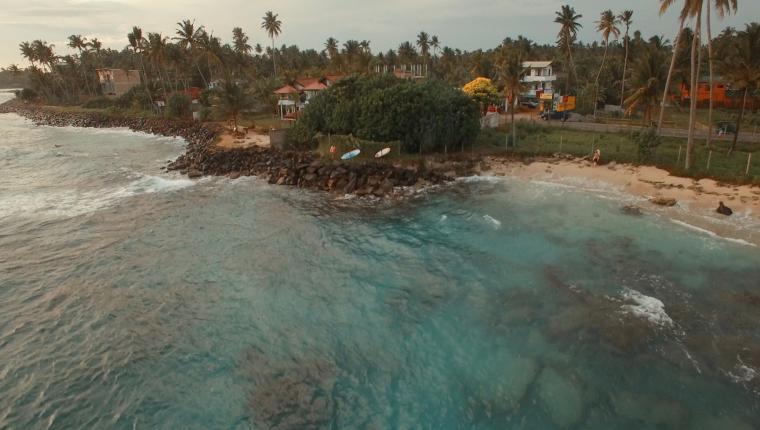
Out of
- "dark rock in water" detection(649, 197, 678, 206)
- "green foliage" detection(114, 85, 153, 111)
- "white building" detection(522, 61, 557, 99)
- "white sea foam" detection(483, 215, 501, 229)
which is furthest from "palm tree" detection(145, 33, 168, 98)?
"dark rock in water" detection(649, 197, 678, 206)

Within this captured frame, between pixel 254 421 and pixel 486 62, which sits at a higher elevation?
pixel 486 62

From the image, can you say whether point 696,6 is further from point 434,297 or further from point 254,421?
point 254,421

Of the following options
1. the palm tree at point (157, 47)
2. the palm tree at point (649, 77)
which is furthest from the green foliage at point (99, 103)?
the palm tree at point (649, 77)

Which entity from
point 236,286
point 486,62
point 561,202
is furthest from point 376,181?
point 486,62

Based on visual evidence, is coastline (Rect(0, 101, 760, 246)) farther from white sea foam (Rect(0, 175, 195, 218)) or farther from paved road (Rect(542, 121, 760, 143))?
paved road (Rect(542, 121, 760, 143))

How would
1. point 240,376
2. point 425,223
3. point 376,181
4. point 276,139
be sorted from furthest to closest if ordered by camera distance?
point 276,139
point 376,181
point 425,223
point 240,376

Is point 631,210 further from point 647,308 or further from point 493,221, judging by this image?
point 647,308

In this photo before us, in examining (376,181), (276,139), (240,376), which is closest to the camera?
(240,376)
